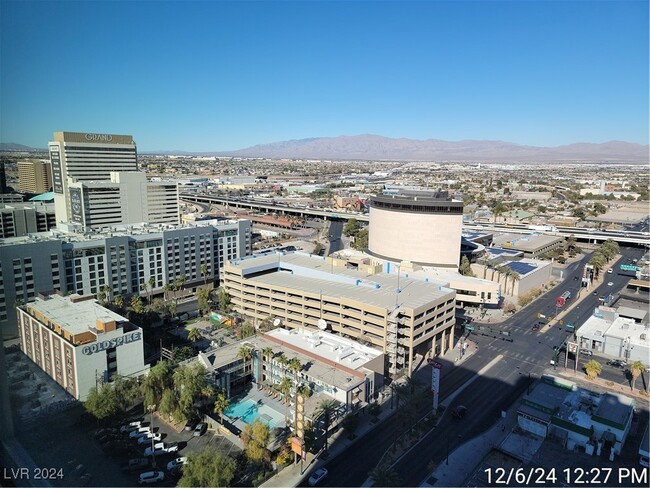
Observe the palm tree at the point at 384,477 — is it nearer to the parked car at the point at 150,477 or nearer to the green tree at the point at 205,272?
the parked car at the point at 150,477

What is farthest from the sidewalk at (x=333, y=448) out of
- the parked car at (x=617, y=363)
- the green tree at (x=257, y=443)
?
the parked car at (x=617, y=363)

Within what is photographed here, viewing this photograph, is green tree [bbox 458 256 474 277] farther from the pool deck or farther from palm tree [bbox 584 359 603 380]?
the pool deck

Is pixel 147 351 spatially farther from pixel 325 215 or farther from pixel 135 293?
pixel 325 215

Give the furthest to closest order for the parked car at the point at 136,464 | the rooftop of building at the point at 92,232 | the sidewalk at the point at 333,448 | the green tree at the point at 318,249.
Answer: the green tree at the point at 318,249
the rooftop of building at the point at 92,232
the parked car at the point at 136,464
the sidewalk at the point at 333,448

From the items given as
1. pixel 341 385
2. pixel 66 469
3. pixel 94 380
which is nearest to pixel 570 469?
pixel 341 385
